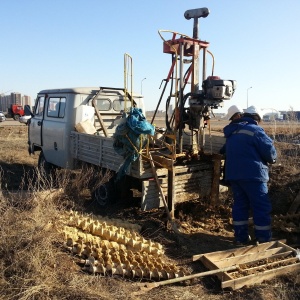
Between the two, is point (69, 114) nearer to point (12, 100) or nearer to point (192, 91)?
point (192, 91)

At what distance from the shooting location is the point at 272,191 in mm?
6984

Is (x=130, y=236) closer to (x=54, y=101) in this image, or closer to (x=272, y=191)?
(x=272, y=191)

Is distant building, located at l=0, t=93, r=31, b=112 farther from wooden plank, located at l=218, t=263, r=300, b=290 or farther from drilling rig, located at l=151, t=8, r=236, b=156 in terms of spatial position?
wooden plank, located at l=218, t=263, r=300, b=290

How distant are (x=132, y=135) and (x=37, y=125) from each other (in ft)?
13.9

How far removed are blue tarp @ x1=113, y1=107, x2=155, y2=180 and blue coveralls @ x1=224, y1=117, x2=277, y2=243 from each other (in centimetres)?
130

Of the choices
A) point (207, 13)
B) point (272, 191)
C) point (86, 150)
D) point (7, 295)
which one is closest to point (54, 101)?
point (86, 150)

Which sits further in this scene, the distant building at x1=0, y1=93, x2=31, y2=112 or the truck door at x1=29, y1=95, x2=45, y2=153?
the distant building at x1=0, y1=93, x2=31, y2=112

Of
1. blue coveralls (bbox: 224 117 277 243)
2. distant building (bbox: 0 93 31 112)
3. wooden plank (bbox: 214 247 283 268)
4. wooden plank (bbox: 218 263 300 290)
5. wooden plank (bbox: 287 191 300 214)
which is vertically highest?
distant building (bbox: 0 93 31 112)

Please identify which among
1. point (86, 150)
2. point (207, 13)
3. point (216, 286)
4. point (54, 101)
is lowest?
point (216, 286)

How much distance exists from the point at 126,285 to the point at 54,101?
214 inches

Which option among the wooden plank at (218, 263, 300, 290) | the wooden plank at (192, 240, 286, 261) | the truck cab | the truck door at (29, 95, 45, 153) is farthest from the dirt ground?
the truck cab

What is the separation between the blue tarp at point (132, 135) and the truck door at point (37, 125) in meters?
3.77

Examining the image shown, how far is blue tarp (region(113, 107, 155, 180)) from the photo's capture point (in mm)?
5451

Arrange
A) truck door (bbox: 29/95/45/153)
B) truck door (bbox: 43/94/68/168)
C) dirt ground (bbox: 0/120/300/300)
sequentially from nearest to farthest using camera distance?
dirt ground (bbox: 0/120/300/300)
truck door (bbox: 43/94/68/168)
truck door (bbox: 29/95/45/153)
